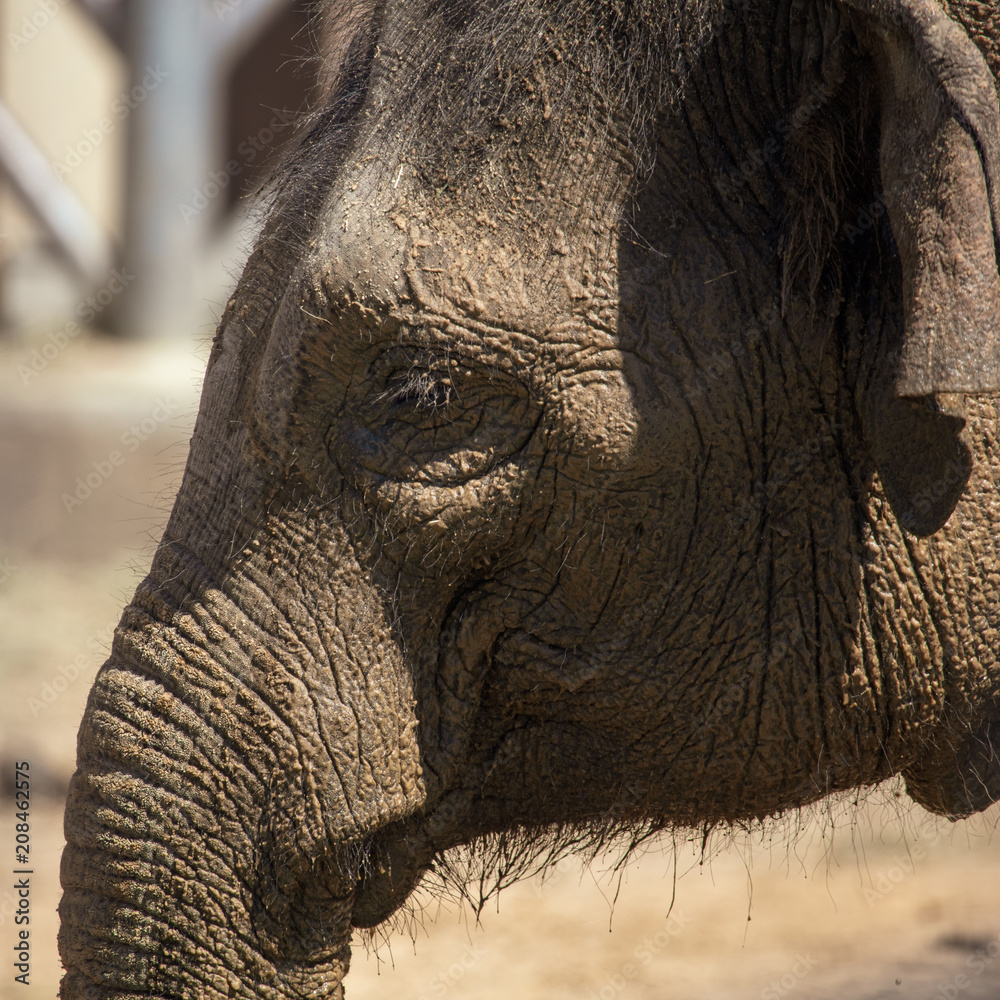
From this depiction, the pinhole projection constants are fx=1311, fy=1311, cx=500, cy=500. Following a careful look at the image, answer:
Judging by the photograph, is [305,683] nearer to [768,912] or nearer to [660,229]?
[660,229]

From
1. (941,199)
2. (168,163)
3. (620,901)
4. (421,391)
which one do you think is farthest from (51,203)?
(941,199)

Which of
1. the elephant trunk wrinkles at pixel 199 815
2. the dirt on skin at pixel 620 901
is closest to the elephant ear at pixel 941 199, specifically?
the elephant trunk wrinkles at pixel 199 815

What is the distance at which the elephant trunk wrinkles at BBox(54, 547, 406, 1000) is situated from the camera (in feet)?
5.48

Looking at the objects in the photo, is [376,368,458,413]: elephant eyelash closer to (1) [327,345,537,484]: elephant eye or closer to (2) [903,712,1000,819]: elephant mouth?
(1) [327,345,537,484]: elephant eye

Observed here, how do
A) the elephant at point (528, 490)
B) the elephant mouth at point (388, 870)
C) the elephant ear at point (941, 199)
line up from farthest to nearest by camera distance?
the elephant mouth at point (388, 870) → the elephant at point (528, 490) → the elephant ear at point (941, 199)

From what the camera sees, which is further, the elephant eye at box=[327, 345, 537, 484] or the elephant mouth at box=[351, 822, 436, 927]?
the elephant mouth at box=[351, 822, 436, 927]

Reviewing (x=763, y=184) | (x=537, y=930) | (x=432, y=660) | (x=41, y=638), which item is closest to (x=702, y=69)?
(x=763, y=184)

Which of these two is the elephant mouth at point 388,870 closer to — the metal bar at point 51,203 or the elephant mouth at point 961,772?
the elephant mouth at point 961,772

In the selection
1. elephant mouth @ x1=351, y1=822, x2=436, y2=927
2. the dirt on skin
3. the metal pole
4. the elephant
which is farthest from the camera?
the metal pole

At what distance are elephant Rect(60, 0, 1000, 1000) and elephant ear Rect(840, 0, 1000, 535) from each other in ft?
0.25

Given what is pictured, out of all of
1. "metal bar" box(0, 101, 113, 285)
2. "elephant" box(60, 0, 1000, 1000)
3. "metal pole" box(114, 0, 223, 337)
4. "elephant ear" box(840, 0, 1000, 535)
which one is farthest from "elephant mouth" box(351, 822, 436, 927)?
"metal bar" box(0, 101, 113, 285)

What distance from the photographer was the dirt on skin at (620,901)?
3635mm

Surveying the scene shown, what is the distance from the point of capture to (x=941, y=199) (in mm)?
1432

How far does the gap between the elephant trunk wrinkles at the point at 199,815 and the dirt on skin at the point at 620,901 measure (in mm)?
986
